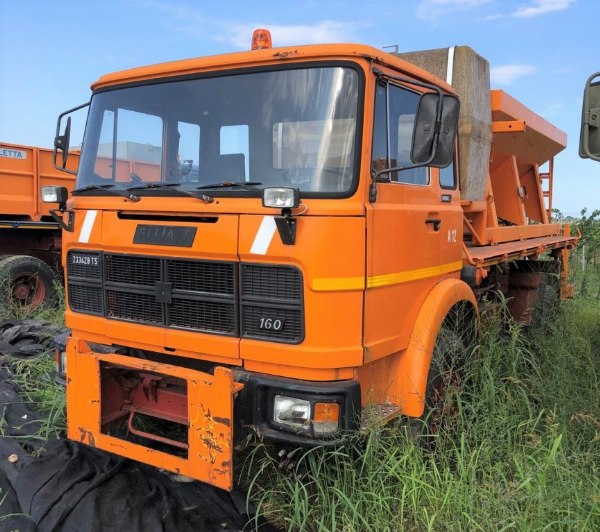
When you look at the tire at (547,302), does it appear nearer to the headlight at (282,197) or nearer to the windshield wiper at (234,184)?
the windshield wiper at (234,184)

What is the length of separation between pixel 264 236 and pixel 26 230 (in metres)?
6.36

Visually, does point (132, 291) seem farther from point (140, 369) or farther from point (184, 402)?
point (184, 402)

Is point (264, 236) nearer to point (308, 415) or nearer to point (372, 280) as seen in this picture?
point (372, 280)

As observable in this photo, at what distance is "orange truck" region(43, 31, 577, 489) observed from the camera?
2639 millimetres

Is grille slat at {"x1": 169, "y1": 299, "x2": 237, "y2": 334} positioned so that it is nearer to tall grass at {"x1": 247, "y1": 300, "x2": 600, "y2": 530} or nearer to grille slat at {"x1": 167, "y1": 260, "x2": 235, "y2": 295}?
grille slat at {"x1": 167, "y1": 260, "x2": 235, "y2": 295}

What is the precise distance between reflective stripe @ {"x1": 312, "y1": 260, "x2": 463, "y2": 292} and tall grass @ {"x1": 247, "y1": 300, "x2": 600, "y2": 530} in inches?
28.3

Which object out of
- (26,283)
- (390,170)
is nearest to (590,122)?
(390,170)

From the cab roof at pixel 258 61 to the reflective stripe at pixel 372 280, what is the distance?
3.52 ft

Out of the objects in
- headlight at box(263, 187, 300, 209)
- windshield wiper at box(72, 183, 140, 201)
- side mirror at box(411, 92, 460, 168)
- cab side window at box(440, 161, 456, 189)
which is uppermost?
side mirror at box(411, 92, 460, 168)

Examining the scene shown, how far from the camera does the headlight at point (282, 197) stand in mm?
2457

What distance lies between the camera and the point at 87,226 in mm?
3279

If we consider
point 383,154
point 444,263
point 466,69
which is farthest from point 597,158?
point 466,69

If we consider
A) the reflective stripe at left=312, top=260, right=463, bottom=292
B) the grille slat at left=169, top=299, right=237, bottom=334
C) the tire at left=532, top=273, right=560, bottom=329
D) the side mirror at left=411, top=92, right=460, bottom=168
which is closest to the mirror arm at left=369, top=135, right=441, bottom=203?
the side mirror at left=411, top=92, right=460, bottom=168

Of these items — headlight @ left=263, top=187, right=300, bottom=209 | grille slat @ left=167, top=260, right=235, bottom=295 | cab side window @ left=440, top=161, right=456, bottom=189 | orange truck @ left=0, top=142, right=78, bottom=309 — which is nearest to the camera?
headlight @ left=263, top=187, right=300, bottom=209
